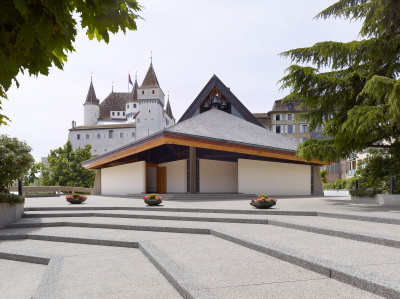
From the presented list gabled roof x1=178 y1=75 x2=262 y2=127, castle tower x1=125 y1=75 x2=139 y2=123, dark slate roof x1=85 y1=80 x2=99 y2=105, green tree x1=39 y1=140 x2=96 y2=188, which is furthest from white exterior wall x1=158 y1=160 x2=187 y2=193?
dark slate roof x1=85 y1=80 x2=99 y2=105

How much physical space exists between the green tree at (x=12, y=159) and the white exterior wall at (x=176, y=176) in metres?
13.6

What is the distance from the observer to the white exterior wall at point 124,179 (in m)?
23.8

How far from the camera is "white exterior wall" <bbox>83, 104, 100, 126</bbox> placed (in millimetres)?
104688

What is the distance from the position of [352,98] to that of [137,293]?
1251cm

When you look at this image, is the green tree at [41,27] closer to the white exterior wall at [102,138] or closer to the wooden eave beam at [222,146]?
the wooden eave beam at [222,146]

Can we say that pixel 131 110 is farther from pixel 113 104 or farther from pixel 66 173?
pixel 66 173

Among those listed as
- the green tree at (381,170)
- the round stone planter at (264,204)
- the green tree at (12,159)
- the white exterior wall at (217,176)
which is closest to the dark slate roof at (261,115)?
the white exterior wall at (217,176)

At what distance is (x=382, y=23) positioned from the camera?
1076cm

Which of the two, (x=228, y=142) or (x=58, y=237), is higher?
(x=228, y=142)

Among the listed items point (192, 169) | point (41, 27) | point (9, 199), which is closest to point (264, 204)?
point (9, 199)

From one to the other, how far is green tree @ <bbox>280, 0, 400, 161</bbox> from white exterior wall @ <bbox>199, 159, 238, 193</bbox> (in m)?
9.72

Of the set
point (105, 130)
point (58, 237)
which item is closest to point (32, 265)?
point (58, 237)

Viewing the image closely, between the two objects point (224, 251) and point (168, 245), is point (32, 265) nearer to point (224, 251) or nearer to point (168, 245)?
point (168, 245)

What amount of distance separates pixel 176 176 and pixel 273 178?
23.3 feet
